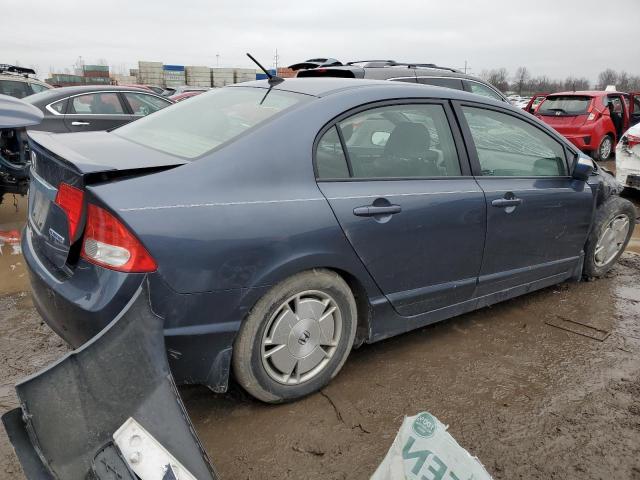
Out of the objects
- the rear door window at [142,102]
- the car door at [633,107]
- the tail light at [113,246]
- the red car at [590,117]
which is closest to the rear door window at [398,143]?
the tail light at [113,246]

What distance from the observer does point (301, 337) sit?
241cm

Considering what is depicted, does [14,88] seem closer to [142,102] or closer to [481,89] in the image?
[142,102]

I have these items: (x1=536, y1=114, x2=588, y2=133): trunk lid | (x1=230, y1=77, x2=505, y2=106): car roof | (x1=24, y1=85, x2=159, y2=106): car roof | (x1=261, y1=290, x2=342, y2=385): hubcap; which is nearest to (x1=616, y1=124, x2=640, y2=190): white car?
(x1=536, y1=114, x2=588, y2=133): trunk lid

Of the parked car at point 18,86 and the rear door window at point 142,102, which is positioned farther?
the parked car at point 18,86

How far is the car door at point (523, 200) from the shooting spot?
3.07 meters

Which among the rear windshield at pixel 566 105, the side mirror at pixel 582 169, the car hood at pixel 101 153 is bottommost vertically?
the side mirror at pixel 582 169

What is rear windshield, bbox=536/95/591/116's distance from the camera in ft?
36.3

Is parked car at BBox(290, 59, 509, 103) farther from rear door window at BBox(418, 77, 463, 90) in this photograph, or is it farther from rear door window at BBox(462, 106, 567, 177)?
rear door window at BBox(462, 106, 567, 177)

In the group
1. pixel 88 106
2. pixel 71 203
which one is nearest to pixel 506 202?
pixel 71 203

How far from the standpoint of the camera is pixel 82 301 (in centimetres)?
199

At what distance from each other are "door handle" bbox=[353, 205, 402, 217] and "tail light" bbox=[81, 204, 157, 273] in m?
1.00

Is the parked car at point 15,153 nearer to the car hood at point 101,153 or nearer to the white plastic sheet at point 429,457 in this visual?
the car hood at point 101,153

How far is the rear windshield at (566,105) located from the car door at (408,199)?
380 inches

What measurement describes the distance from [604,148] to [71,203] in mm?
11976
